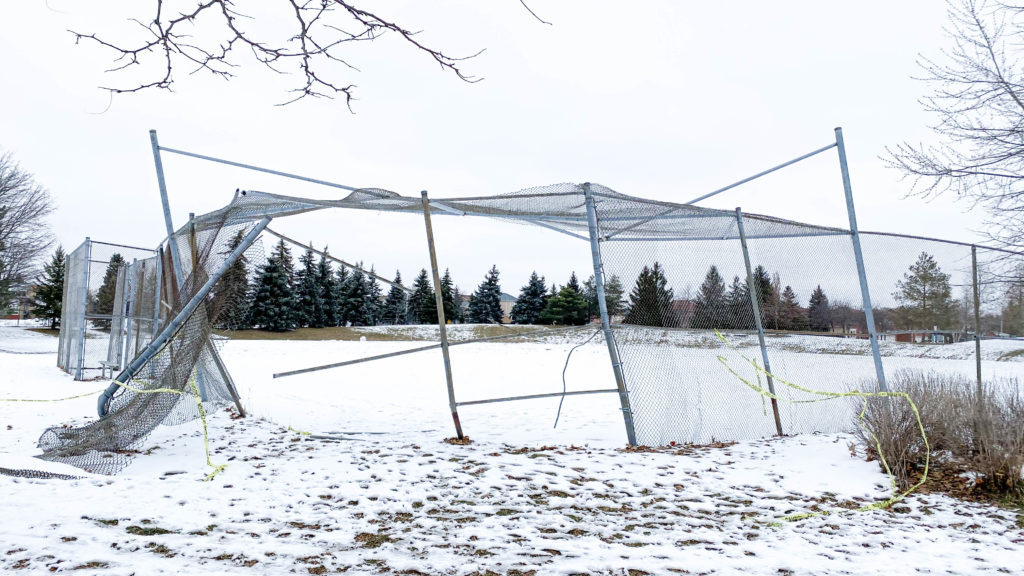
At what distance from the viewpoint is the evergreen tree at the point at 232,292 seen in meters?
5.63

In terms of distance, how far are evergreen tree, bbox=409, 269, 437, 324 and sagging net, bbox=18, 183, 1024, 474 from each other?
3361 cm

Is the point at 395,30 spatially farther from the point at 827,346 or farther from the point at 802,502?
the point at 827,346

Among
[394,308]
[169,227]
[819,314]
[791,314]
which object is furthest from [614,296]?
[394,308]

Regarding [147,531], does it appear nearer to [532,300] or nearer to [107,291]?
[107,291]

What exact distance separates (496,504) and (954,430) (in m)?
3.72

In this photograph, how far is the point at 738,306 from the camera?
21.0 ft

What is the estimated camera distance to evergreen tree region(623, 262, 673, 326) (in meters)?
5.64

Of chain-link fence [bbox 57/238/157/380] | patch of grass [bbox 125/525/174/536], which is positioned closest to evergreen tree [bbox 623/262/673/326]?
patch of grass [bbox 125/525/174/536]

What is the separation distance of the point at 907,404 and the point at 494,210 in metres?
3.99

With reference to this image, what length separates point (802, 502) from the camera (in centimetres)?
421

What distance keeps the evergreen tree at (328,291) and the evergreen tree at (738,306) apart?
33717 millimetres

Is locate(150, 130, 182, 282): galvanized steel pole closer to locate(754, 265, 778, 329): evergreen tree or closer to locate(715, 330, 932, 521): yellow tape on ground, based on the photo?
locate(715, 330, 932, 521): yellow tape on ground

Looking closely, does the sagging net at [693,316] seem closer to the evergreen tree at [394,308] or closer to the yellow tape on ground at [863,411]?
the yellow tape on ground at [863,411]

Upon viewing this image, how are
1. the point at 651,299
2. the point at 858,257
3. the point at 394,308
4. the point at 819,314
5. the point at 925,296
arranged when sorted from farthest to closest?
1. the point at 394,308
2. the point at 925,296
3. the point at 819,314
4. the point at 858,257
5. the point at 651,299
